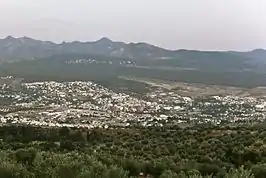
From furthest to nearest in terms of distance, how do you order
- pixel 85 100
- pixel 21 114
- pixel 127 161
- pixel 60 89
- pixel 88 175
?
pixel 60 89 < pixel 85 100 < pixel 21 114 < pixel 127 161 < pixel 88 175

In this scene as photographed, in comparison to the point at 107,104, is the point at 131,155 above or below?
above

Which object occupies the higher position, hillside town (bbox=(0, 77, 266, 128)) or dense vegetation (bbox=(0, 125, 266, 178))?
dense vegetation (bbox=(0, 125, 266, 178))

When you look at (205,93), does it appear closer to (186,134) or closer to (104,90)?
(104,90)

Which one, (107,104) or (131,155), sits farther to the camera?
(107,104)

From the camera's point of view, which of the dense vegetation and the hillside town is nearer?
the dense vegetation

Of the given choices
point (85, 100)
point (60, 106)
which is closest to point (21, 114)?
point (60, 106)
